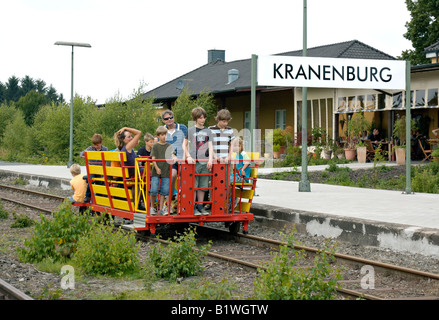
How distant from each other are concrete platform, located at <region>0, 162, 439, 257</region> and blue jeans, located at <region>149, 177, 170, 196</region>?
8.60 feet

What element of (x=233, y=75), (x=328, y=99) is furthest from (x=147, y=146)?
(x=233, y=75)

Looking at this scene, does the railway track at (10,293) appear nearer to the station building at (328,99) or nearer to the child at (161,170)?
the child at (161,170)

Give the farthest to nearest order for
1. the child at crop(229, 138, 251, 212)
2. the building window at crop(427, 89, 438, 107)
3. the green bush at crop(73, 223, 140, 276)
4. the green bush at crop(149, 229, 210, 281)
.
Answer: the building window at crop(427, 89, 438, 107) → the child at crop(229, 138, 251, 212) → the green bush at crop(73, 223, 140, 276) → the green bush at crop(149, 229, 210, 281)

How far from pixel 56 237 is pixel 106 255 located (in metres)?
1.10

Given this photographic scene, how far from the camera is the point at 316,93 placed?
3019cm

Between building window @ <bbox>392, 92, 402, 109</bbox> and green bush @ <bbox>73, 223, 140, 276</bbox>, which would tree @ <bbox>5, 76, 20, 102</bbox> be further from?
green bush @ <bbox>73, 223, 140, 276</bbox>

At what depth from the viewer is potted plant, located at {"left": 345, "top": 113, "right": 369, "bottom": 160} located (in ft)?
84.6

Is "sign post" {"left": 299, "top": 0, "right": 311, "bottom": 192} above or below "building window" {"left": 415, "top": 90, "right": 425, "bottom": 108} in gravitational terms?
below

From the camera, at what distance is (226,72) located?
41.2 metres

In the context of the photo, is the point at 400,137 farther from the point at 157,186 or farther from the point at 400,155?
the point at 157,186

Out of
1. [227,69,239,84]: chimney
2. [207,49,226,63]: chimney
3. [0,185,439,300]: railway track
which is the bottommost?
[0,185,439,300]: railway track

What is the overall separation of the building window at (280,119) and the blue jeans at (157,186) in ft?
81.6

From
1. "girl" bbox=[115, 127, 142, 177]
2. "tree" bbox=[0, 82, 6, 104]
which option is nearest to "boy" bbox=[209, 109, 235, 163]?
"girl" bbox=[115, 127, 142, 177]
